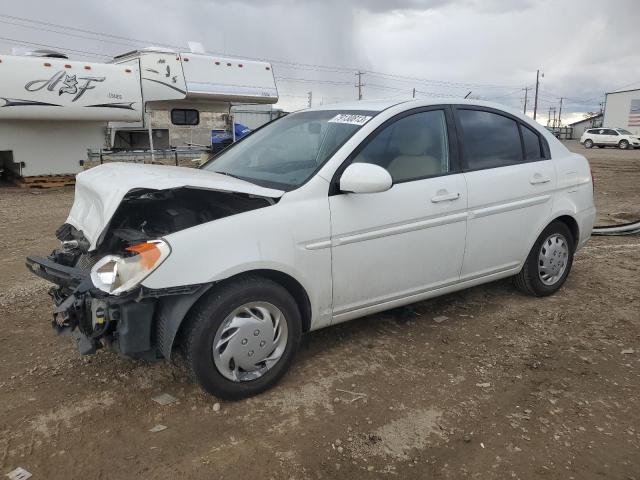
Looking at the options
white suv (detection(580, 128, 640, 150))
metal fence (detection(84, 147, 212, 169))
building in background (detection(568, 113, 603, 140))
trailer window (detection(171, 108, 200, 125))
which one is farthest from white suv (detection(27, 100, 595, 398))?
building in background (detection(568, 113, 603, 140))

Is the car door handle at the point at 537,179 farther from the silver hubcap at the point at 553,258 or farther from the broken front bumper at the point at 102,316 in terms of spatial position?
the broken front bumper at the point at 102,316

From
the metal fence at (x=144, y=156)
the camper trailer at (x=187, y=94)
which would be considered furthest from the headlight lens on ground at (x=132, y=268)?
the camper trailer at (x=187, y=94)

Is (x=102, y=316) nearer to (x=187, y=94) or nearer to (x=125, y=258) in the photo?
(x=125, y=258)

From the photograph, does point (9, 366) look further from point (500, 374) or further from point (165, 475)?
point (500, 374)

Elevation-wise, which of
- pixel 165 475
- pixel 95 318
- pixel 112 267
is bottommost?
pixel 165 475

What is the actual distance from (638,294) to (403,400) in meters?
3.03

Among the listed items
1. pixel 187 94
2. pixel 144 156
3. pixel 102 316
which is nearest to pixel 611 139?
pixel 187 94

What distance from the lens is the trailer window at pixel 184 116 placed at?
45.0 ft

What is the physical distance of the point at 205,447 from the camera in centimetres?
266

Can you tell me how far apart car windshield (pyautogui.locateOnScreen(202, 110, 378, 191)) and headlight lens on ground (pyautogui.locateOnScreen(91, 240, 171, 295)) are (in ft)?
2.93

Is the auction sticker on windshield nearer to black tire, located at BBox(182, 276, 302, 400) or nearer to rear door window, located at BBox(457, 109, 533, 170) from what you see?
rear door window, located at BBox(457, 109, 533, 170)

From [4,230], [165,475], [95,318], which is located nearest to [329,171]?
[95,318]

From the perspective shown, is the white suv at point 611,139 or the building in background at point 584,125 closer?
the white suv at point 611,139

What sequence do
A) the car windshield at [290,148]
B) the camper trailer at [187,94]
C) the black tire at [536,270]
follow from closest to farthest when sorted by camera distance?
1. the car windshield at [290,148]
2. the black tire at [536,270]
3. the camper trailer at [187,94]
